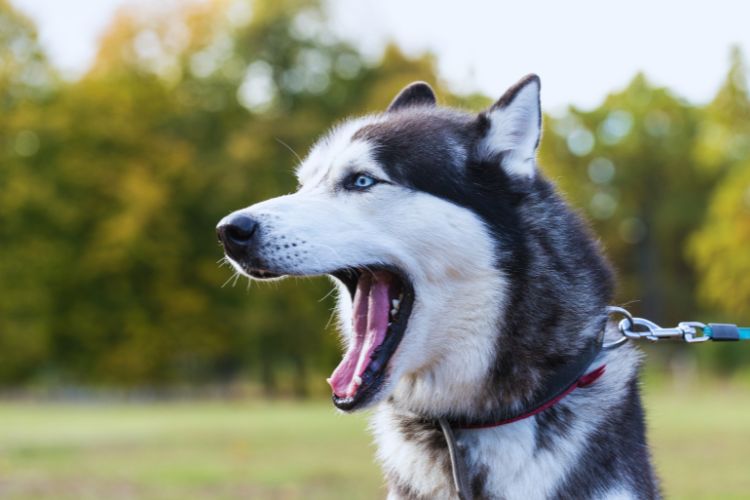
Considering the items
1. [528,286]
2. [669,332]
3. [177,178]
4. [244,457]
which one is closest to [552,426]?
[528,286]

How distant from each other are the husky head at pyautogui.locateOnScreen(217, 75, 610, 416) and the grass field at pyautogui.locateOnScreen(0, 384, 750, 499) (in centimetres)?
166

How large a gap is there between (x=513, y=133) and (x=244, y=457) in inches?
445

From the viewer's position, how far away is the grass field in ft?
36.3

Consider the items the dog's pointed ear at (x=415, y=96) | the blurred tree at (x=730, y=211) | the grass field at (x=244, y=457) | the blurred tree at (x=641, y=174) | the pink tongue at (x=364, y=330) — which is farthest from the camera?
the blurred tree at (x=641, y=174)

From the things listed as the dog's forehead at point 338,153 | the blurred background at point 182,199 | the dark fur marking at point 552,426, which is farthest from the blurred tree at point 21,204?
the dark fur marking at point 552,426

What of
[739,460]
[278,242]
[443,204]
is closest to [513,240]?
Result: [443,204]

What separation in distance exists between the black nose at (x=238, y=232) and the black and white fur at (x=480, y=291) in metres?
0.02

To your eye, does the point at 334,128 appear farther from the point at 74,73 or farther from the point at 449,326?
the point at 74,73

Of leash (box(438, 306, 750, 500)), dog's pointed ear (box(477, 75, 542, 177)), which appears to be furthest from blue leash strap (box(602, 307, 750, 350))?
dog's pointed ear (box(477, 75, 542, 177))

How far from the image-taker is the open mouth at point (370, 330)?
392 centimetres

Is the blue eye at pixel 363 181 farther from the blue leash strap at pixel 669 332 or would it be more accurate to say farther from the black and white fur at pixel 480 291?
the blue leash strap at pixel 669 332

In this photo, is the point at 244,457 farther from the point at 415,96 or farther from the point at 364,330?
the point at 364,330

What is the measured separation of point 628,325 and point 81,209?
3684 centimetres

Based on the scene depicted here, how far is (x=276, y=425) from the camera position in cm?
2141
